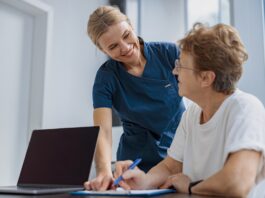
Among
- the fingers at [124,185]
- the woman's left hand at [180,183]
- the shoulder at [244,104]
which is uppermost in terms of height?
the shoulder at [244,104]

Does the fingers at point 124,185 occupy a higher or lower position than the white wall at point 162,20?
lower

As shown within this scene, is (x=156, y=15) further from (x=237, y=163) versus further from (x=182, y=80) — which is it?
(x=237, y=163)

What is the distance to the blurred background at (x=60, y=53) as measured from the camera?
2.09 meters

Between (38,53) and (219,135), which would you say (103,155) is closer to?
(219,135)

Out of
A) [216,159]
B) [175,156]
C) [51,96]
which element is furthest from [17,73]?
[216,159]

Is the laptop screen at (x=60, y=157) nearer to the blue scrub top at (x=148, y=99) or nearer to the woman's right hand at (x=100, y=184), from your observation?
the woman's right hand at (x=100, y=184)

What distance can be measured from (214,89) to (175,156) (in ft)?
0.91

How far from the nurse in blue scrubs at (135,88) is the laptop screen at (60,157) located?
0.32m

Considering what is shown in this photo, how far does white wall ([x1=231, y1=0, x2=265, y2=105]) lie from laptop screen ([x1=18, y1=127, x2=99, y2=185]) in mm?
1229

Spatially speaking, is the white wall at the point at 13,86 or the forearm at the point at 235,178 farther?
the white wall at the point at 13,86

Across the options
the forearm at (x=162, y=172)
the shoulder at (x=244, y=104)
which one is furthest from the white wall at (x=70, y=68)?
the shoulder at (x=244, y=104)

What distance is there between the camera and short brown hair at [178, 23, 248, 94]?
42.0 inches

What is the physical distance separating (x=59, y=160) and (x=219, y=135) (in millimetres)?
497

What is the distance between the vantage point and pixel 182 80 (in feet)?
3.82
